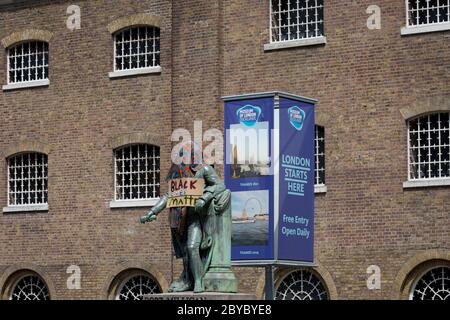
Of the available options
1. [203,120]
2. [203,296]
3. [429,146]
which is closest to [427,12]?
[429,146]

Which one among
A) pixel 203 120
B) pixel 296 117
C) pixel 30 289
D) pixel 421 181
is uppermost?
pixel 203 120

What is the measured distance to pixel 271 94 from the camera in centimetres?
2244

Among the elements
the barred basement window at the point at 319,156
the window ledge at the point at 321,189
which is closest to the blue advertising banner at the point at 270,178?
the window ledge at the point at 321,189

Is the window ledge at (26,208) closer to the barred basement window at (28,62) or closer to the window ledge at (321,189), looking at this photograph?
the barred basement window at (28,62)

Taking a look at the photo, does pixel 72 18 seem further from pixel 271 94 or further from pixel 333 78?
pixel 271 94

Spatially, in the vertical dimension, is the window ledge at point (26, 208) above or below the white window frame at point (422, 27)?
below

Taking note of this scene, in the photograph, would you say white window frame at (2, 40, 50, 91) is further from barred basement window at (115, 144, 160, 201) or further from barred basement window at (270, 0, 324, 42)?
barred basement window at (270, 0, 324, 42)

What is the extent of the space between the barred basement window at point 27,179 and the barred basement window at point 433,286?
10469 mm

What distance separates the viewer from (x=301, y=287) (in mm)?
27484

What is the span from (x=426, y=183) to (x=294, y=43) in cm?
456

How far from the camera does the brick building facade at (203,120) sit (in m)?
26.1

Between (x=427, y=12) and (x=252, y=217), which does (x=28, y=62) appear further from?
(x=252, y=217)

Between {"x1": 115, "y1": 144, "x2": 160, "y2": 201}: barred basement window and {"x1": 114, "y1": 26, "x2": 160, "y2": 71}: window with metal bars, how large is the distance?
6.86 feet
